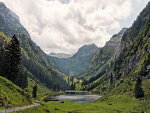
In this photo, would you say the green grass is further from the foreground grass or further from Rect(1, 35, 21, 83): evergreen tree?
Rect(1, 35, 21, 83): evergreen tree

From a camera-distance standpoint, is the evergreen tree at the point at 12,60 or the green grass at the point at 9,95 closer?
the green grass at the point at 9,95

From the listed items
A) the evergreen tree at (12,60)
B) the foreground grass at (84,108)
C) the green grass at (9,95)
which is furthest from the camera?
the evergreen tree at (12,60)

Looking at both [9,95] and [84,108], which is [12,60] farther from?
[84,108]

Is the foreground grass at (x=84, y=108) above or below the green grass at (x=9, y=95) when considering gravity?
below

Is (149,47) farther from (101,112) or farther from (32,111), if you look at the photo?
(32,111)

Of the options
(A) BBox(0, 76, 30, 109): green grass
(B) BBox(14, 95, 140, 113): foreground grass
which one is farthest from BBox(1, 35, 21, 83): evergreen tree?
(B) BBox(14, 95, 140, 113): foreground grass

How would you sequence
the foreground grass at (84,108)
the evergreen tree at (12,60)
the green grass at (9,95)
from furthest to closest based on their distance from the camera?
the evergreen tree at (12,60)
the foreground grass at (84,108)
the green grass at (9,95)

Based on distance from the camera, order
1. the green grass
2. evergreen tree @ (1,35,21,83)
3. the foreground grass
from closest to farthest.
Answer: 1. the green grass
2. the foreground grass
3. evergreen tree @ (1,35,21,83)

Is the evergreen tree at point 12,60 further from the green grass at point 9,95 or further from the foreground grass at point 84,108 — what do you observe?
the foreground grass at point 84,108

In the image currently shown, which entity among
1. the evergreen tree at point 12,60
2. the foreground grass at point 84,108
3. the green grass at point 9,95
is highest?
the evergreen tree at point 12,60

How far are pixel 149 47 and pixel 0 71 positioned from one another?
130 m

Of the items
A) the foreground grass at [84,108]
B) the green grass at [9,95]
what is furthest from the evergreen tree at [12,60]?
the foreground grass at [84,108]

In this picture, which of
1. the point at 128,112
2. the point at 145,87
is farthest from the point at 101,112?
the point at 145,87

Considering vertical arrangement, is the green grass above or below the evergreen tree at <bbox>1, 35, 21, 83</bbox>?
below
